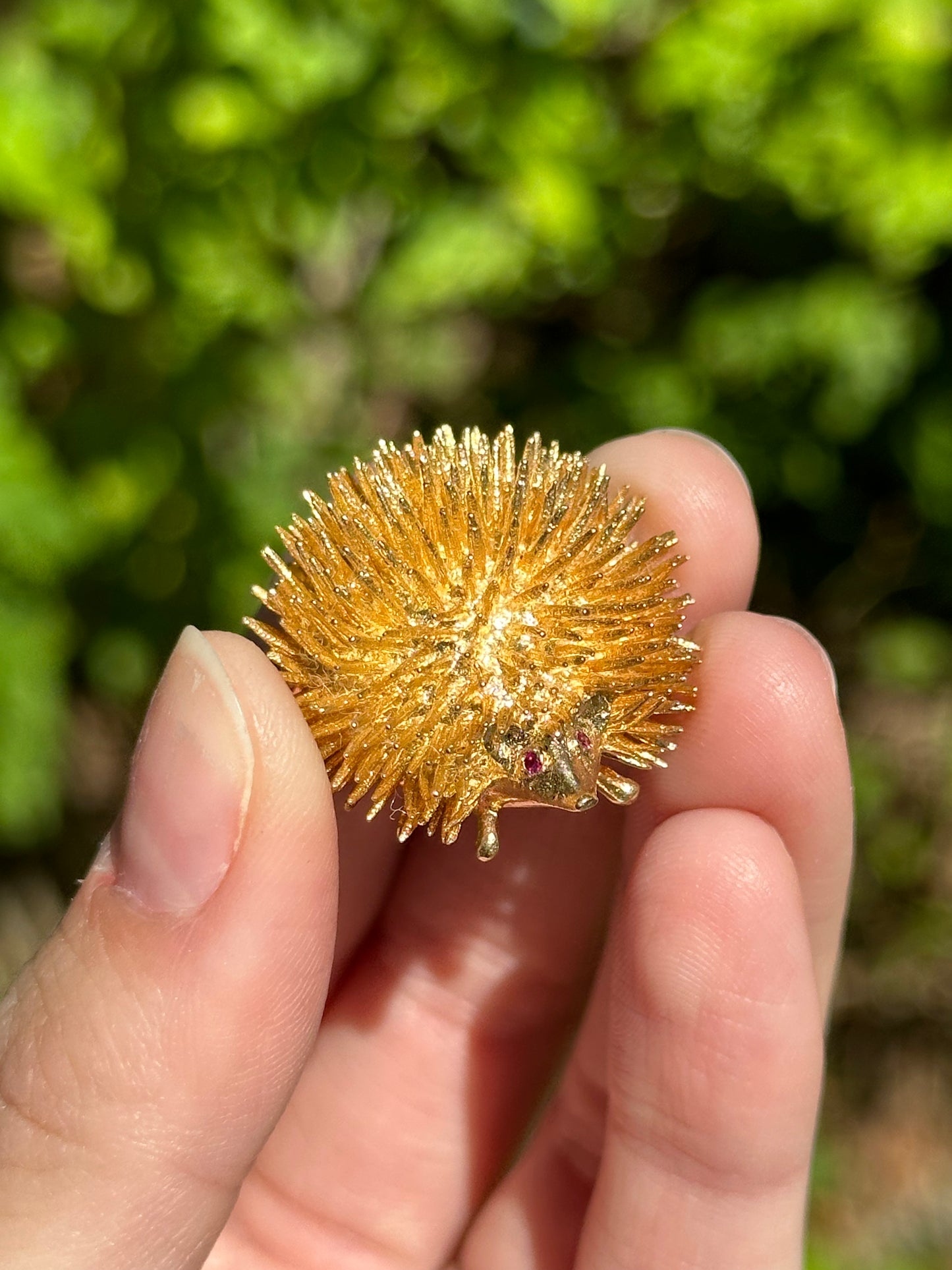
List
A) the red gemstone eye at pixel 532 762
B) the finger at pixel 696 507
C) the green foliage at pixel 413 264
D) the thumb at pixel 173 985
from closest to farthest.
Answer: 1. the thumb at pixel 173 985
2. the red gemstone eye at pixel 532 762
3. the finger at pixel 696 507
4. the green foliage at pixel 413 264

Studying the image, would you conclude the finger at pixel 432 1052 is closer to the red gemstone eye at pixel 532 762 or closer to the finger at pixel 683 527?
the finger at pixel 683 527

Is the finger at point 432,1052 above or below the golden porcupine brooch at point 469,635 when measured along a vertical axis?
below

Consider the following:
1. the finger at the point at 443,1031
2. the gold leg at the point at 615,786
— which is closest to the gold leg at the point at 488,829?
the gold leg at the point at 615,786

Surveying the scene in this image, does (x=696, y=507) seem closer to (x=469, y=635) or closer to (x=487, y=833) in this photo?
(x=469, y=635)

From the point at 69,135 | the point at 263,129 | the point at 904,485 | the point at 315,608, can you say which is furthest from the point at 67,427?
the point at 904,485

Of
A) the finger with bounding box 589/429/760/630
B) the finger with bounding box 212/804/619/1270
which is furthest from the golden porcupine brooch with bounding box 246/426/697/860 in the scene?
the finger with bounding box 212/804/619/1270

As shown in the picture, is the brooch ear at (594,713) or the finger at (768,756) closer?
the brooch ear at (594,713)

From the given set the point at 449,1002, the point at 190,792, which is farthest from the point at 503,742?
the point at 449,1002

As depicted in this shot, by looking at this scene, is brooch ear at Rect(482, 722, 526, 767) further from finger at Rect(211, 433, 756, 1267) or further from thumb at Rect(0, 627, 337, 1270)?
finger at Rect(211, 433, 756, 1267)
